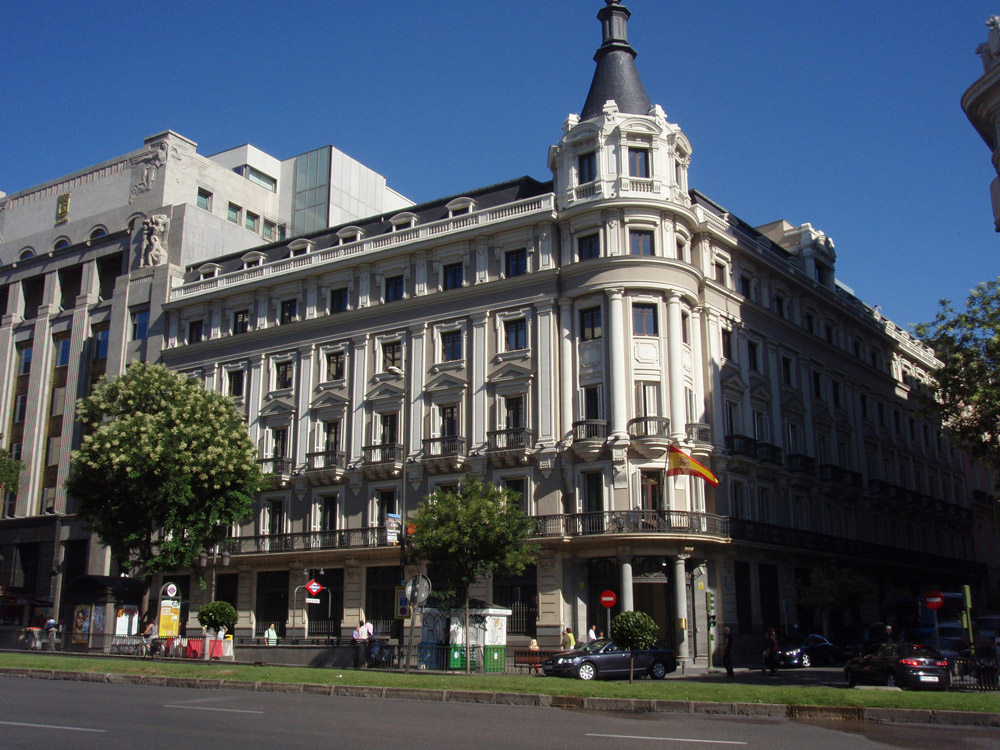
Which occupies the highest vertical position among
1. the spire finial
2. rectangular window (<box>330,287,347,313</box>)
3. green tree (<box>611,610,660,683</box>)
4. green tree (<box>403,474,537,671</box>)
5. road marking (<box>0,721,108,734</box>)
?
the spire finial

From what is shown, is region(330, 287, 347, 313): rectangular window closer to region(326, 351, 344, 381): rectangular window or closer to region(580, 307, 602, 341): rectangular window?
region(326, 351, 344, 381): rectangular window

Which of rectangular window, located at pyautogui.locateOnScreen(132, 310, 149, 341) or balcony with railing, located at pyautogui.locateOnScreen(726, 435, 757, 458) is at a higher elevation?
rectangular window, located at pyautogui.locateOnScreen(132, 310, 149, 341)

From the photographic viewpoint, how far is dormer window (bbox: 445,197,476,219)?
149 ft

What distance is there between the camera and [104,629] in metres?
44.7

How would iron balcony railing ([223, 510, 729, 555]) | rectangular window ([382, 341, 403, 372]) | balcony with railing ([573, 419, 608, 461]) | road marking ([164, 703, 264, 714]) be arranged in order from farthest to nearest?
rectangular window ([382, 341, 403, 372]) → balcony with railing ([573, 419, 608, 461]) → iron balcony railing ([223, 510, 729, 555]) → road marking ([164, 703, 264, 714])

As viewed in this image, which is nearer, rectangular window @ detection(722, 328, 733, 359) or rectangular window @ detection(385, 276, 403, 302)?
rectangular window @ detection(722, 328, 733, 359)

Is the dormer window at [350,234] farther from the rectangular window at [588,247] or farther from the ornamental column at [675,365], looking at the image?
the ornamental column at [675,365]

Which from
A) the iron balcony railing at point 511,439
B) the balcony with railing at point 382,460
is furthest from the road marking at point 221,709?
the balcony with railing at point 382,460

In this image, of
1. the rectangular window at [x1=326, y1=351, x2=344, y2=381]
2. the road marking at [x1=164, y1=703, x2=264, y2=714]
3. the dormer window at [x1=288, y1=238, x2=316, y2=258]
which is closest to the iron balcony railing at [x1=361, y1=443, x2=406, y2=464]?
the rectangular window at [x1=326, y1=351, x2=344, y2=381]

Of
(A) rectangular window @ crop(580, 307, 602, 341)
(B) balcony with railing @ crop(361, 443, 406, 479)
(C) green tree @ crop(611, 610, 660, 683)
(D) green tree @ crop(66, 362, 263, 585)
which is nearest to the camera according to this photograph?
(C) green tree @ crop(611, 610, 660, 683)

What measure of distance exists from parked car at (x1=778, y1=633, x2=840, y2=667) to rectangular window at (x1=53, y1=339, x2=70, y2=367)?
44315mm

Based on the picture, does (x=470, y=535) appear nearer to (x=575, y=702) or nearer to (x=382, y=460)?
(x=382, y=460)

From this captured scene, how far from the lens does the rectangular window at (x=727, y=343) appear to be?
4412 centimetres

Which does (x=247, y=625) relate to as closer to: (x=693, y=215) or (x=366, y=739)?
(x=693, y=215)
